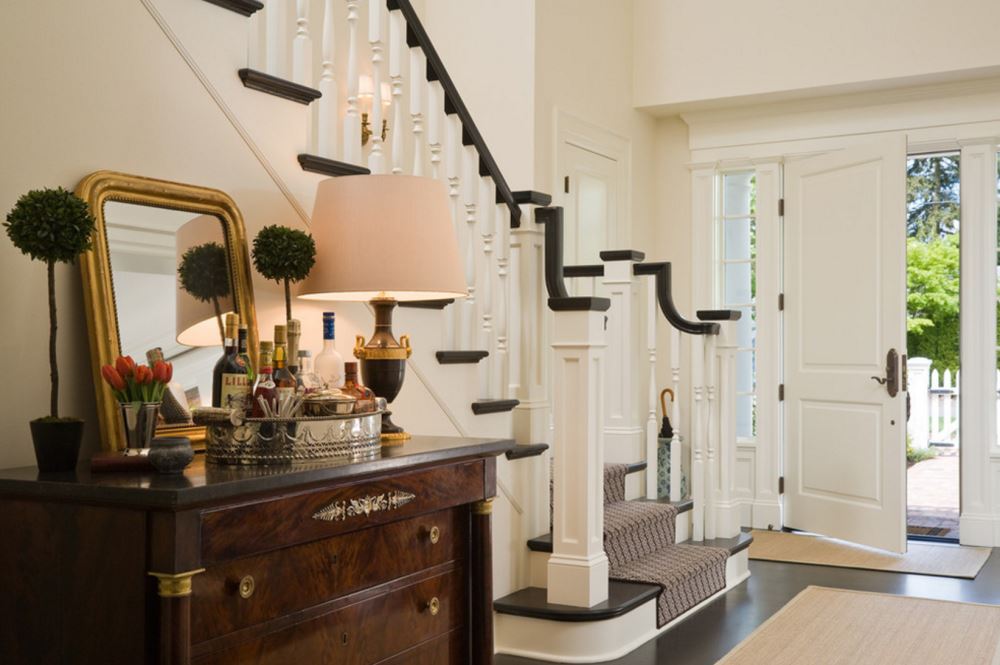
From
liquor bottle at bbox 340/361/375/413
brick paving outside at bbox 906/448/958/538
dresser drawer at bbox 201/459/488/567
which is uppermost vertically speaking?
liquor bottle at bbox 340/361/375/413

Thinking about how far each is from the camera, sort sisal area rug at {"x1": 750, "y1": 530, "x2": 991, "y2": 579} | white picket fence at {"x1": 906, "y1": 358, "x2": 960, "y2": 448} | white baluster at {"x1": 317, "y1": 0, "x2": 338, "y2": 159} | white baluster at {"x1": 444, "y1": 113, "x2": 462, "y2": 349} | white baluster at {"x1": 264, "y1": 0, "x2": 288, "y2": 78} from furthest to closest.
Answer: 1. white picket fence at {"x1": 906, "y1": 358, "x2": 960, "y2": 448}
2. sisal area rug at {"x1": 750, "y1": 530, "x2": 991, "y2": 579}
3. white baluster at {"x1": 444, "y1": 113, "x2": 462, "y2": 349}
4. white baluster at {"x1": 317, "y1": 0, "x2": 338, "y2": 159}
5. white baluster at {"x1": 264, "y1": 0, "x2": 288, "y2": 78}

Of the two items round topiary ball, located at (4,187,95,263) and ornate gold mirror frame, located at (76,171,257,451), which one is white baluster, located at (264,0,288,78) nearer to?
ornate gold mirror frame, located at (76,171,257,451)

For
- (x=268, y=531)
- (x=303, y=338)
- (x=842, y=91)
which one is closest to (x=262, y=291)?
(x=303, y=338)

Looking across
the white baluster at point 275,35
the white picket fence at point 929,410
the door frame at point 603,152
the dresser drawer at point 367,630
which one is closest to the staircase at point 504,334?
the white baluster at point 275,35

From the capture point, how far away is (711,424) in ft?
17.2

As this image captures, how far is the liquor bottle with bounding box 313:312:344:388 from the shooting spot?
105 inches

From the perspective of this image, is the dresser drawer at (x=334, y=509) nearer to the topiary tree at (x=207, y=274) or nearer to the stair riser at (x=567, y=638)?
the topiary tree at (x=207, y=274)

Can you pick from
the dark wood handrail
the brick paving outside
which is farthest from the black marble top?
the brick paving outside

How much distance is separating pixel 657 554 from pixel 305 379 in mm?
2649

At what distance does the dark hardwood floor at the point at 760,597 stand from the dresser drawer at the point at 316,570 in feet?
4.58

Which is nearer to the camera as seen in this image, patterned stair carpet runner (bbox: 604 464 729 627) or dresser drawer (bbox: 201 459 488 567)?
dresser drawer (bbox: 201 459 488 567)

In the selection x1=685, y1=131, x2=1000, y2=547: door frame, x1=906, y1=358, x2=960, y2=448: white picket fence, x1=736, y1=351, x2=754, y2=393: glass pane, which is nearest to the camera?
x1=685, y1=131, x2=1000, y2=547: door frame

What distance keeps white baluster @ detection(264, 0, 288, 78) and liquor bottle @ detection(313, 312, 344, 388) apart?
746mm

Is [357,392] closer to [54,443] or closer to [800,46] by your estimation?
[54,443]
